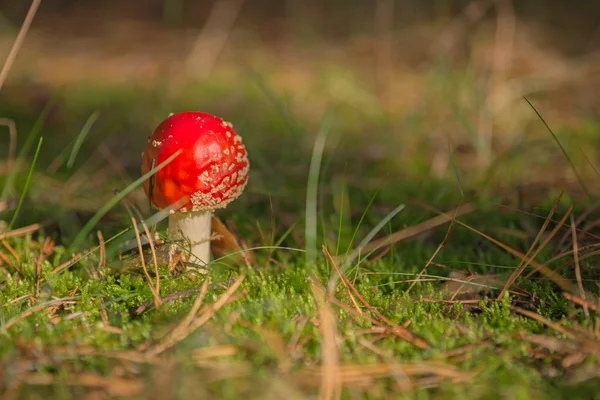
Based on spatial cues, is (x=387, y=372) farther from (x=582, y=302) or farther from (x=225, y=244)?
(x=225, y=244)

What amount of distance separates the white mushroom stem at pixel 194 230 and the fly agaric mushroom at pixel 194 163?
0.05 metres

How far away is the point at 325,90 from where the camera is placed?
3959 mm

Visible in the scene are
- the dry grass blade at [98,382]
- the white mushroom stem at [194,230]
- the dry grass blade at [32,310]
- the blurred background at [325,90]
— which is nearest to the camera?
the dry grass blade at [98,382]

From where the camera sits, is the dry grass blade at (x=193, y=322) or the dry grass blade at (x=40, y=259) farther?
the dry grass blade at (x=40, y=259)

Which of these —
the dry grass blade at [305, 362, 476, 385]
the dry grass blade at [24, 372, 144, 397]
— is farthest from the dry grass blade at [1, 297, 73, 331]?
the dry grass blade at [305, 362, 476, 385]

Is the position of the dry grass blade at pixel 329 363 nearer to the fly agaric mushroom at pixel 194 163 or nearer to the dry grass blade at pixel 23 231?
the fly agaric mushroom at pixel 194 163

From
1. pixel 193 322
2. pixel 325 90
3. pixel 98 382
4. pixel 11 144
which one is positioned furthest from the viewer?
pixel 325 90

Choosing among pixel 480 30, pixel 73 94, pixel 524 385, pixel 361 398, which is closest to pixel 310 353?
pixel 361 398

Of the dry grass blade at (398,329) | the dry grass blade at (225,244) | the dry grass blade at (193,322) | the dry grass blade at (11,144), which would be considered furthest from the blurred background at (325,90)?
the dry grass blade at (193,322)

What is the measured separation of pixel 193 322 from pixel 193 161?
0.46 m

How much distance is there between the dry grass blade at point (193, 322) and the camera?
3.59 feet

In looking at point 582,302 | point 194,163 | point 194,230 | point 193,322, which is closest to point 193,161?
point 194,163

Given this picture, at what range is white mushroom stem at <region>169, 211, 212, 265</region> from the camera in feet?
5.38

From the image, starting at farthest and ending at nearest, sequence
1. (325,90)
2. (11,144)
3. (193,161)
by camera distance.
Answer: (325,90), (11,144), (193,161)
